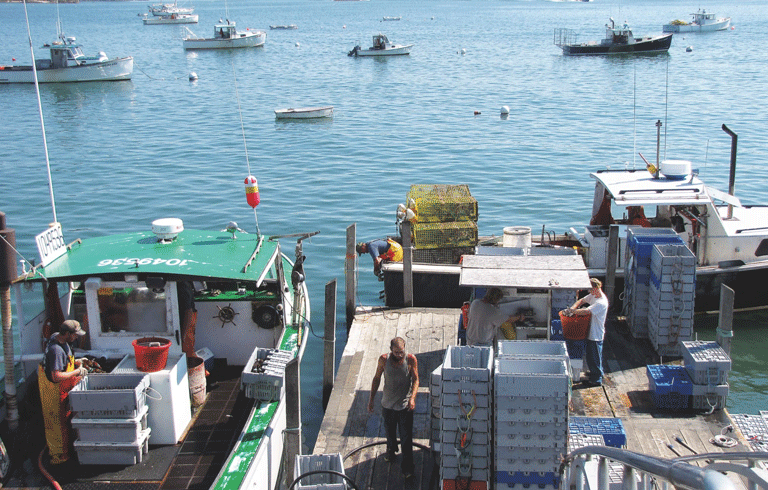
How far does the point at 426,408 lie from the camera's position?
10.3 metres

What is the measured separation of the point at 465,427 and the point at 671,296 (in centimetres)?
512

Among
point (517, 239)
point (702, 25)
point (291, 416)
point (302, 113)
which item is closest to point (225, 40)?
point (302, 113)

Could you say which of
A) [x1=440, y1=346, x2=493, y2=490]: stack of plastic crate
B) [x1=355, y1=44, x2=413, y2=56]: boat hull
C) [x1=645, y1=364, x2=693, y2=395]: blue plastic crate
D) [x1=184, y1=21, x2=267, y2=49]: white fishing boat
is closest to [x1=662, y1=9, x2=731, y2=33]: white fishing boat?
[x1=355, y1=44, x2=413, y2=56]: boat hull

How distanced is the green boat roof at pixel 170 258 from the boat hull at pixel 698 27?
321ft

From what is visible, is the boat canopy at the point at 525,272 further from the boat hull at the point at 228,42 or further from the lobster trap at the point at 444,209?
the boat hull at the point at 228,42

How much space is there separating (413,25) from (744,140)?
309ft

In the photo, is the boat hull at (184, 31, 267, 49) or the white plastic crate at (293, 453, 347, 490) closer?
the white plastic crate at (293, 453, 347, 490)

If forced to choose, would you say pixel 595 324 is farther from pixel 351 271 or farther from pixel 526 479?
pixel 351 271

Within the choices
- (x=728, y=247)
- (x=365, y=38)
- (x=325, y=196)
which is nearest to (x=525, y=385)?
(x=728, y=247)

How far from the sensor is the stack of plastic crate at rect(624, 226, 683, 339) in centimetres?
1211

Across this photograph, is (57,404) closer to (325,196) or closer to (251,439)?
(251,439)

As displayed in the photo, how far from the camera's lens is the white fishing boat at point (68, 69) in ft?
186

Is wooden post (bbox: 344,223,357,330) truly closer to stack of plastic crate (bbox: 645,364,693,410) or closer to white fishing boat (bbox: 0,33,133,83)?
stack of plastic crate (bbox: 645,364,693,410)

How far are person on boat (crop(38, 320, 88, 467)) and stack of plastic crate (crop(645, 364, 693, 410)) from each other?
7.05m
